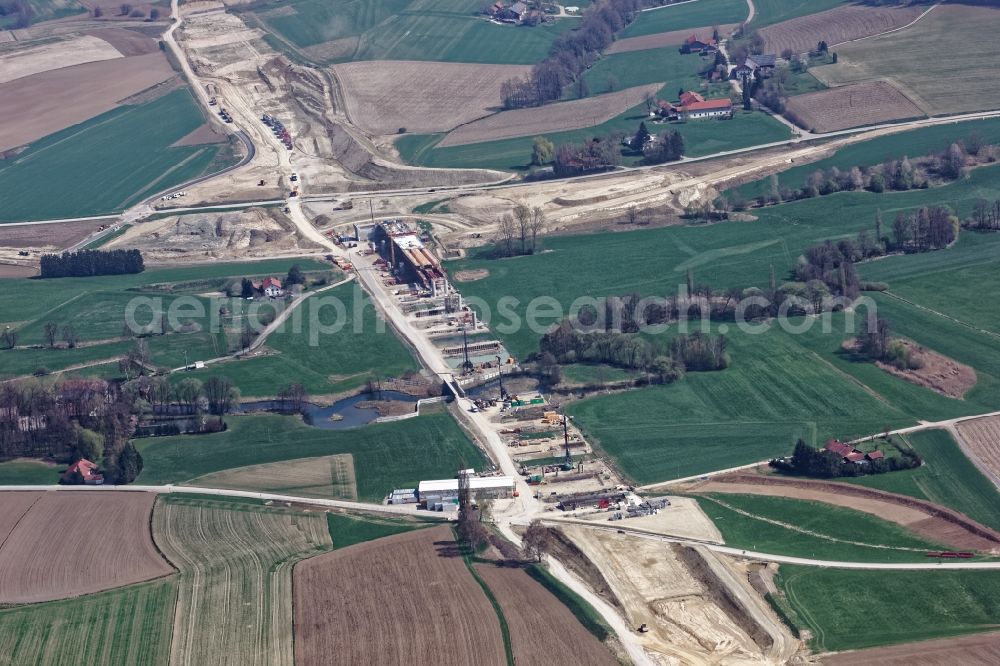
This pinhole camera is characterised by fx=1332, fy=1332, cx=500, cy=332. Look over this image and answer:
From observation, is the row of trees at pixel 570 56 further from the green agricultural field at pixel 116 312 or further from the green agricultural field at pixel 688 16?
the green agricultural field at pixel 116 312

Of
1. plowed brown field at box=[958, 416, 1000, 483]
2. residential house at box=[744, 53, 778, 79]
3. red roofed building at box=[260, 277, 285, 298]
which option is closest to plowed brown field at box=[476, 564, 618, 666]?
plowed brown field at box=[958, 416, 1000, 483]

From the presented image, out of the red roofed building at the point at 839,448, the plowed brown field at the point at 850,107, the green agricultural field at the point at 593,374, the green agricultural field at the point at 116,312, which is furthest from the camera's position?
the plowed brown field at the point at 850,107

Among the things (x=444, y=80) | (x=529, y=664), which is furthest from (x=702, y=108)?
(x=529, y=664)

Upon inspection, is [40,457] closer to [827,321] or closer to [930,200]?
[827,321]

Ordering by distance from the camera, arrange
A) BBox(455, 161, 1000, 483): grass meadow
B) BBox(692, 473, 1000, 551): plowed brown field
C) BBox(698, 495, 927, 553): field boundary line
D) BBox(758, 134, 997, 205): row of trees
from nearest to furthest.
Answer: BBox(698, 495, 927, 553): field boundary line → BBox(692, 473, 1000, 551): plowed brown field → BBox(455, 161, 1000, 483): grass meadow → BBox(758, 134, 997, 205): row of trees

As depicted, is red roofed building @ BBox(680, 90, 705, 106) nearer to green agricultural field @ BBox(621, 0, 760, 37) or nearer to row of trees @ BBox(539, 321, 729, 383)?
green agricultural field @ BBox(621, 0, 760, 37)

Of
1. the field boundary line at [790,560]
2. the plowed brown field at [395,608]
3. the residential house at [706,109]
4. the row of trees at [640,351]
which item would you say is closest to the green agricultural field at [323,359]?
the row of trees at [640,351]
